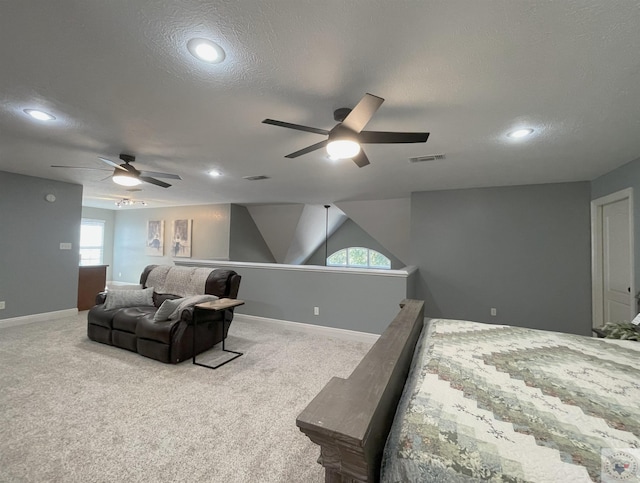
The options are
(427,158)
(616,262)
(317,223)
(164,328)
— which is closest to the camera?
(164,328)

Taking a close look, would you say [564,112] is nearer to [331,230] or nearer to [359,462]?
[359,462]

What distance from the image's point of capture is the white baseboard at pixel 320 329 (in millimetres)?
3844

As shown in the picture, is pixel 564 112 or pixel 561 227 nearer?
pixel 564 112

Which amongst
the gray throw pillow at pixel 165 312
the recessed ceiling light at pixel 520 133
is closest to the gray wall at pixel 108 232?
the gray throw pillow at pixel 165 312

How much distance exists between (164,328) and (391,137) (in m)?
2.98

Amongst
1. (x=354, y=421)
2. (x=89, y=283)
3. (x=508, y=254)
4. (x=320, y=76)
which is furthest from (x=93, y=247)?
(x=508, y=254)

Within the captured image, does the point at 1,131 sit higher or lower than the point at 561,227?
higher

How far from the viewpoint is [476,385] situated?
3.43 feet

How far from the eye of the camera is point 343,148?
6.45 ft

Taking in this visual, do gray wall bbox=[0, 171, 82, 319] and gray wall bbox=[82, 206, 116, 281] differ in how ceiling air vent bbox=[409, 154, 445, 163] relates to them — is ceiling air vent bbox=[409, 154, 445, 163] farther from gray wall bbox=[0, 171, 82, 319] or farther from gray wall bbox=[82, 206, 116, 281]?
gray wall bbox=[82, 206, 116, 281]

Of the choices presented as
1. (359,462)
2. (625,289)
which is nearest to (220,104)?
(359,462)

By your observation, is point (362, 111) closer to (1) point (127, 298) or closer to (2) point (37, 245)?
(1) point (127, 298)

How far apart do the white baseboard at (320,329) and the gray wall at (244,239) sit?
276 centimetres

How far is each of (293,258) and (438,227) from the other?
5338mm
